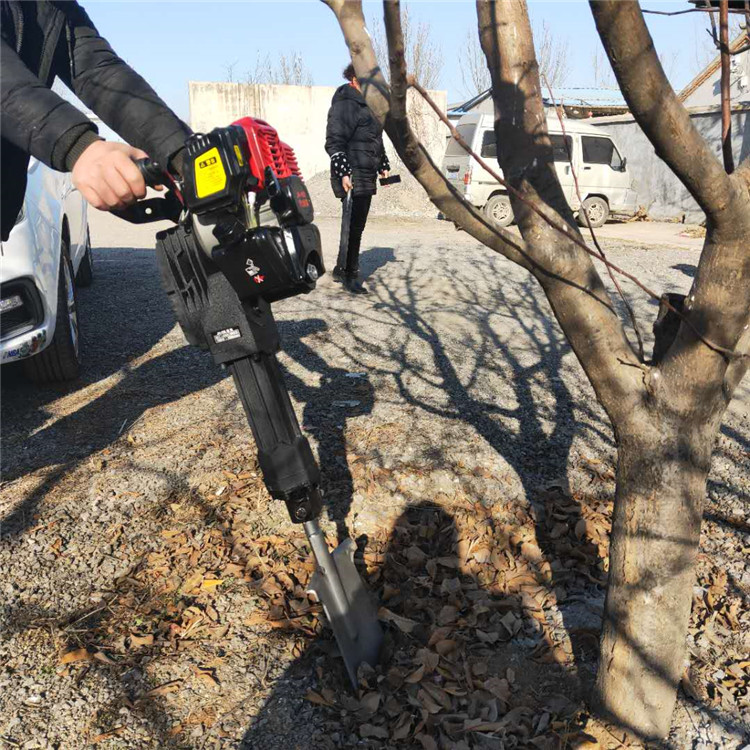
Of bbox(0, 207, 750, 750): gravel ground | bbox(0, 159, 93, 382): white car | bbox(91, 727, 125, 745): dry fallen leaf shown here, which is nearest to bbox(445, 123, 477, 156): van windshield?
bbox(0, 207, 750, 750): gravel ground

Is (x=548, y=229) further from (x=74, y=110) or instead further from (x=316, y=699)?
(x=316, y=699)

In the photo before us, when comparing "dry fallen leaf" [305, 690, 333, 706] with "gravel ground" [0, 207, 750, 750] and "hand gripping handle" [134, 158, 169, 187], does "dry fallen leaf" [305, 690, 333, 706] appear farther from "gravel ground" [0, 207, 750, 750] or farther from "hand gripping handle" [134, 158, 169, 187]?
"hand gripping handle" [134, 158, 169, 187]

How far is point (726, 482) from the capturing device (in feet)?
11.1

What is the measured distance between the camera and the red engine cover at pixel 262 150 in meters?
1.79

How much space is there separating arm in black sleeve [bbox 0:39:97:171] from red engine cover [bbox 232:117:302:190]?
0.39 meters

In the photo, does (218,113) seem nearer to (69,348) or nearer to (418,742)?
(69,348)

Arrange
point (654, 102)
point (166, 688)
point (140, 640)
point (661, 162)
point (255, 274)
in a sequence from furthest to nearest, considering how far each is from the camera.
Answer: point (661, 162) → point (140, 640) → point (166, 688) → point (255, 274) → point (654, 102)

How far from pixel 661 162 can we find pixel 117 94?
17.4m

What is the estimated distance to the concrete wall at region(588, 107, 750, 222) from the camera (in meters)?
15.9

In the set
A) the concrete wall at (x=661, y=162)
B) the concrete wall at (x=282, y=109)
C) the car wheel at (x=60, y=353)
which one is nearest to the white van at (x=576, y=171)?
the concrete wall at (x=661, y=162)

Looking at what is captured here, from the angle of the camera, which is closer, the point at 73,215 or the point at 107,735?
the point at 107,735

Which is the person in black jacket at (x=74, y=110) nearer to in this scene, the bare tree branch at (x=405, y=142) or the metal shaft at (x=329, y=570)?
the bare tree branch at (x=405, y=142)

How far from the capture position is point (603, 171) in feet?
50.7

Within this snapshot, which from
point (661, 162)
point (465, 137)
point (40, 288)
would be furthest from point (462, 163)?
point (40, 288)
